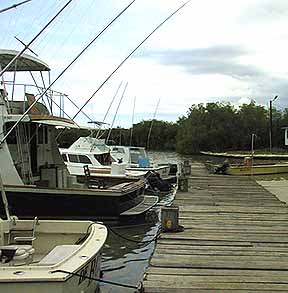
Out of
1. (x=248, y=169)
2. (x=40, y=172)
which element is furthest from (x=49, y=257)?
(x=248, y=169)

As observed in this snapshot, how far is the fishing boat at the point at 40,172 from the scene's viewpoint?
42.7ft

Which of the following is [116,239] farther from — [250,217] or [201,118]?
[201,118]

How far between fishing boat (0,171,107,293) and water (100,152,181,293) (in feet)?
4.31

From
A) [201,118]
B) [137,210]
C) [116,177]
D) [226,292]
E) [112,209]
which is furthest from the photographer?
[201,118]

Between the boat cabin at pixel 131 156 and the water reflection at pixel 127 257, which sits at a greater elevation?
the boat cabin at pixel 131 156

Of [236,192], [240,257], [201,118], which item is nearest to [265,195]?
[236,192]

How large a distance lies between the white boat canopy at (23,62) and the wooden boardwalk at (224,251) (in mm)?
5623

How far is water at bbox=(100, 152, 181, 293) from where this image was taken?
9723mm

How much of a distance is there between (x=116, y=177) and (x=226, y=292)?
12.8 m

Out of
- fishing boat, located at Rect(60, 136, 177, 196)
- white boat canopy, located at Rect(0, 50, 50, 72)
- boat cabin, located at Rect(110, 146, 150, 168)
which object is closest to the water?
white boat canopy, located at Rect(0, 50, 50, 72)

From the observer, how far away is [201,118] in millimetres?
84750

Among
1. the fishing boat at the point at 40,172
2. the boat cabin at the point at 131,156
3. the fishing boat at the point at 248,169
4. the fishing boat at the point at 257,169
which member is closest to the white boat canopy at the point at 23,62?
the fishing boat at the point at 40,172

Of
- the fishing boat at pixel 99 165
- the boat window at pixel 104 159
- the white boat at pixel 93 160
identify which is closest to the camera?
the white boat at pixel 93 160

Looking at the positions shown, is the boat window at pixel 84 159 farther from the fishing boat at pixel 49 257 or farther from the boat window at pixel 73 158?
the fishing boat at pixel 49 257
